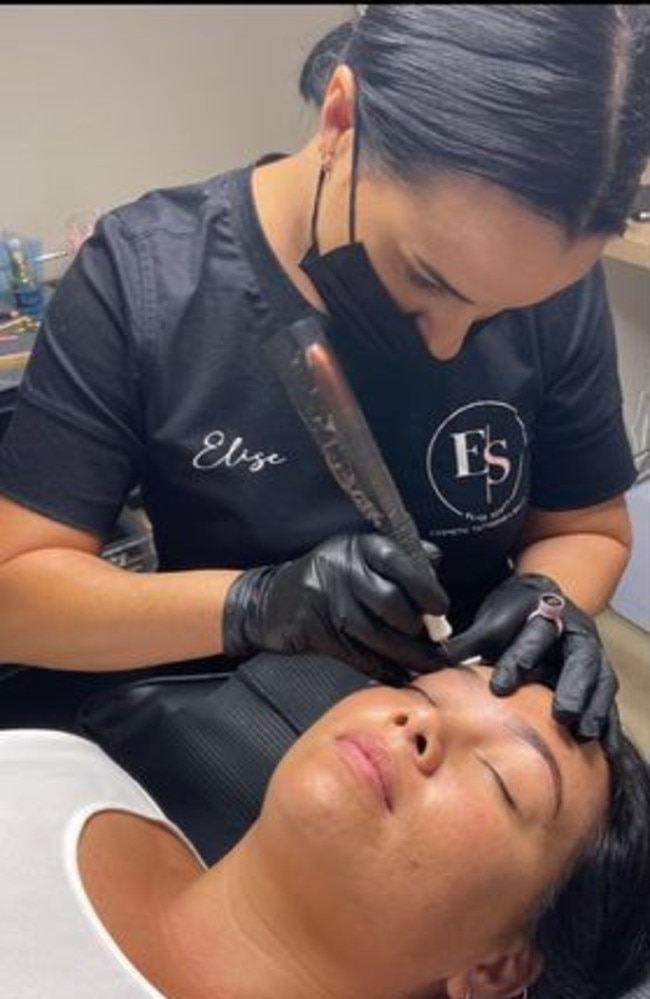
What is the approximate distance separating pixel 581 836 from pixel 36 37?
1.76 meters

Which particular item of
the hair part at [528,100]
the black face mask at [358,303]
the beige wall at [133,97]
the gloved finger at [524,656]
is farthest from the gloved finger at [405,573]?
the beige wall at [133,97]

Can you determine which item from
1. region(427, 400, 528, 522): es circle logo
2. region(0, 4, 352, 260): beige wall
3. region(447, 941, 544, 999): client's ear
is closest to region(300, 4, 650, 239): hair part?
region(427, 400, 528, 522): es circle logo

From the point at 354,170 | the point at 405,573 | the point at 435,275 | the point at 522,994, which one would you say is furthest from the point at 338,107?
Result: the point at 522,994

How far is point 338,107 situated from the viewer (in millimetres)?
823

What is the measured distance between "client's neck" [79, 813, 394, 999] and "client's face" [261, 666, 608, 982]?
0.11 ft

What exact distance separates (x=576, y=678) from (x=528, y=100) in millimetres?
519

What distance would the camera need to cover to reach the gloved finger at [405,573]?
88 centimetres

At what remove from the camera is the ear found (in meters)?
0.81

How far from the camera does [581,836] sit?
0.94 meters

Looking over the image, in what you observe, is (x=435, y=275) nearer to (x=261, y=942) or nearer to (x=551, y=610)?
(x=551, y=610)

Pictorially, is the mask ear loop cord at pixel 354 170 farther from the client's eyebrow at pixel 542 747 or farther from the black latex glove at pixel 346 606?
the client's eyebrow at pixel 542 747

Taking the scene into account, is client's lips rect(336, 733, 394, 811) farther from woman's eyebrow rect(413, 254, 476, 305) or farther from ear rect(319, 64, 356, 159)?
ear rect(319, 64, 356, 159)

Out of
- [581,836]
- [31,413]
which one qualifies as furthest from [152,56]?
[581,836]

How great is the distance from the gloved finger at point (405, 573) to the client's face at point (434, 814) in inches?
4.7
